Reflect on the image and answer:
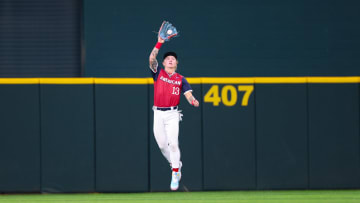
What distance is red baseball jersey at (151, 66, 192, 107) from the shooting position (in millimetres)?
6172

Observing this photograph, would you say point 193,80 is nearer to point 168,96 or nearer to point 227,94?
point 227,94

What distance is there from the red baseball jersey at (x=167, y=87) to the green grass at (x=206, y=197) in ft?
5.11

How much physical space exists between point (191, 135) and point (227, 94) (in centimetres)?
74

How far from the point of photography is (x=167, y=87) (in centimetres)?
617

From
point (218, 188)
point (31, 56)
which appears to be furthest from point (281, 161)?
point (31, 56)

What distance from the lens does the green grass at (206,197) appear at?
23.7 feet

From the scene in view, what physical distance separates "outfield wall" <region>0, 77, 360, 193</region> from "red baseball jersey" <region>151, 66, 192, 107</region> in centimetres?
153

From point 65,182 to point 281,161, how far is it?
9.58ft

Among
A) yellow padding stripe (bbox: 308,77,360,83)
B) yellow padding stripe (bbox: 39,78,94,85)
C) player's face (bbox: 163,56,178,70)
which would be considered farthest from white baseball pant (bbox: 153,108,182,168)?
yellow padding stripe (bbox: 308,77,360,83)

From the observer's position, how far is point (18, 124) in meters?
7.78

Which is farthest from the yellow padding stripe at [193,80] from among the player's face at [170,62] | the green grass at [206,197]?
the player's face at [170,62]

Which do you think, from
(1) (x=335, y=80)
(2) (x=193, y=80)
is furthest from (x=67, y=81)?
(1) (x=335, y=80)

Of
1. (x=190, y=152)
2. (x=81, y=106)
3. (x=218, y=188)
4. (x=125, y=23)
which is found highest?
(x=125, y=23)

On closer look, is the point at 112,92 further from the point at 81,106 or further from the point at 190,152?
the point at 190,152
